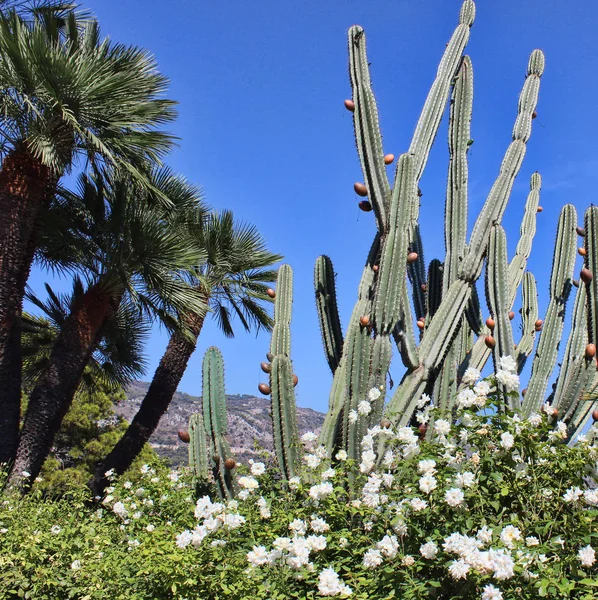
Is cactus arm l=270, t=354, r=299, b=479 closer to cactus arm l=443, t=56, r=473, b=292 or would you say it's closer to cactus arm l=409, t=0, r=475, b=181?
cactus arm l=443, t=56, r=473, b=292

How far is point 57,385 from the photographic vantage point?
8.04 m

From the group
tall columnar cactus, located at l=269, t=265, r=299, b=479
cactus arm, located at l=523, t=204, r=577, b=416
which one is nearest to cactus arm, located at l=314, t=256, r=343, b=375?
tall columnar cactus, located at l=269, t=265, r=299, b=479

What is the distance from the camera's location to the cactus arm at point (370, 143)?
17.9 feet

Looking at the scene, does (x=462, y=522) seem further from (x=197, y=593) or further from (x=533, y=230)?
(x=533, y=230)

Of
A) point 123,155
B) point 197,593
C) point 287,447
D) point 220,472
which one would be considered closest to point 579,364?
point 287,447

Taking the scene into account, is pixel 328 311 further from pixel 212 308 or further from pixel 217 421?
pixel 212 308

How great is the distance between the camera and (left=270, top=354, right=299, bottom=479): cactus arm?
189 inches

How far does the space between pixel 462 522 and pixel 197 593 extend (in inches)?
52.4

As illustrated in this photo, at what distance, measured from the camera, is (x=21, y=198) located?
780 centimetres

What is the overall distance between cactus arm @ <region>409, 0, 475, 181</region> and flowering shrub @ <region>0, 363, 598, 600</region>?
297 centimetres

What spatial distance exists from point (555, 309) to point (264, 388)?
3.13 metres

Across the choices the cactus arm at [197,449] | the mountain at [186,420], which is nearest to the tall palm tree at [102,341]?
the cactus arm at [197,449]

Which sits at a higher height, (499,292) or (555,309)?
(555,309)

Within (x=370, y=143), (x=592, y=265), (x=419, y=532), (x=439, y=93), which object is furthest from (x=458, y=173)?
(x=419, y=532)
